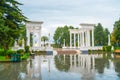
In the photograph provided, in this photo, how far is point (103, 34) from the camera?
84938 mm

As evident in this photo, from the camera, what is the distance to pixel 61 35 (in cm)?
9100

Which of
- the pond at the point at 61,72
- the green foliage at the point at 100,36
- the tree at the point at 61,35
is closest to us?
the pond at the point at 61,72

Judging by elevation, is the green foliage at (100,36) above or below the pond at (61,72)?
above

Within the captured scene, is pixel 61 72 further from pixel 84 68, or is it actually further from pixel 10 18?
pixel 10 18

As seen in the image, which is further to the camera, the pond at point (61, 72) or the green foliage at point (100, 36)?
the green foliage at point (100, 36)

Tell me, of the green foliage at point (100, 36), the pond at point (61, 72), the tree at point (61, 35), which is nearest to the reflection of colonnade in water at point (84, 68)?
the pond at point (61, 72)

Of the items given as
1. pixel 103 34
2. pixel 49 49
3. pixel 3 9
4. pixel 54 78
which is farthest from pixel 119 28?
pixel 54 78

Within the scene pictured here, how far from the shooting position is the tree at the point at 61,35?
88.3 meters

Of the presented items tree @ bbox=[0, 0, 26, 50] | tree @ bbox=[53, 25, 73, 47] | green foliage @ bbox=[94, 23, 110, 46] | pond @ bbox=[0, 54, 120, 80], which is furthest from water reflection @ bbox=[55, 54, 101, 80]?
tree @ bbox=[53, 25, 73, 47]

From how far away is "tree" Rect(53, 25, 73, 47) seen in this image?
8831 centimetres

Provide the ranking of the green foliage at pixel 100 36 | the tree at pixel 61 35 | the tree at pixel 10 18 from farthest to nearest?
1. the tree at pixel 61 35
2. the green foliage at pixel 100 36
3. the tree at pixel 10 18

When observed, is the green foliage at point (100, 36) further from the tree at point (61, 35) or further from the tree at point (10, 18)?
the tree at point (10, 18)

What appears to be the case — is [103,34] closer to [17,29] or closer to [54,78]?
[17,29]

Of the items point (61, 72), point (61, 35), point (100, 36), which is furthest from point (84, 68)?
point (61, 35)
